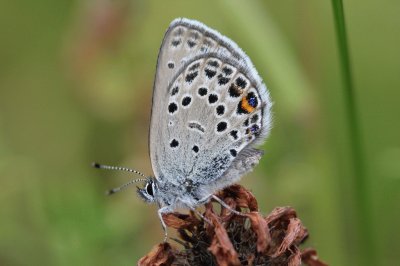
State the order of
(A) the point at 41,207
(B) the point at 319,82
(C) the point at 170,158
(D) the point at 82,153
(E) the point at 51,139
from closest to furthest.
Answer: (C) the point at 170,158 < (A) the point at 41,207 < (B) the point at 319,82 < (D) the point at 82,153 < (E) the point at 51,139

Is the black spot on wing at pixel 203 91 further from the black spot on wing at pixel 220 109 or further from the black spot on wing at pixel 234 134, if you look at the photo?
the black spot on wing at pixel 234 134

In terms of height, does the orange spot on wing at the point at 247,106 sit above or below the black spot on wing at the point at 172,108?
below

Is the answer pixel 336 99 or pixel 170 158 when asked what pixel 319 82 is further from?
pixel 170 158

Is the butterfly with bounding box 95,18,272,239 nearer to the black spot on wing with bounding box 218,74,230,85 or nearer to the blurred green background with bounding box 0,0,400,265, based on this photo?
the black spot on wing with bounding box 218,74,230,85

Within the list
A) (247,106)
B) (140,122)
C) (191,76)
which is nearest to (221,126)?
(247,106)

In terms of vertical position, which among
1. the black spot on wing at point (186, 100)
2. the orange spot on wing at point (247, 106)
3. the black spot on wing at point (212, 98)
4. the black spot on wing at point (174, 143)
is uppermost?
the black spot on wing at point (186, 100)

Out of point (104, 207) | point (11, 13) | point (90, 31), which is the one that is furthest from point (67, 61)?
point (104, 207)

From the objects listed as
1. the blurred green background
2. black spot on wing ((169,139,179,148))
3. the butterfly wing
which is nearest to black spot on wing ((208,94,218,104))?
the butterfly wing

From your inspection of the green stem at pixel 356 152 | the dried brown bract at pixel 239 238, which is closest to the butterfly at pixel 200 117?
the dried brown bract at pixel 239 238
